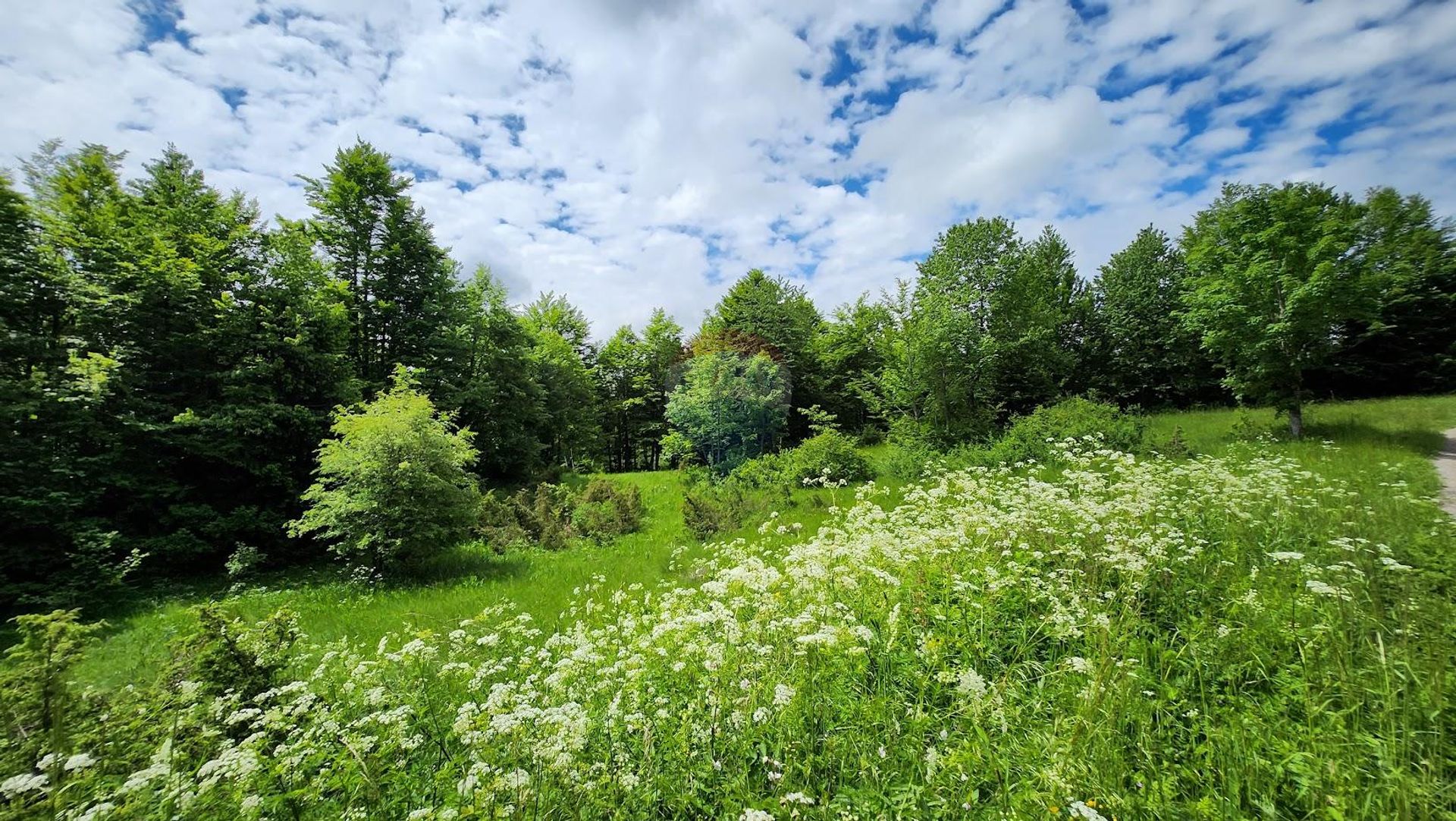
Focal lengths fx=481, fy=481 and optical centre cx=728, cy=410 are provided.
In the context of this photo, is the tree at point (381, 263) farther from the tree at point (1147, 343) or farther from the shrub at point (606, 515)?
the tree at point (1147, 343)

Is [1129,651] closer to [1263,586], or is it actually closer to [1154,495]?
[1263,586]

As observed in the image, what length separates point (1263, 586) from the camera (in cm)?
416

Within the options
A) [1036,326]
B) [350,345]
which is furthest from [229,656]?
[1036,326]

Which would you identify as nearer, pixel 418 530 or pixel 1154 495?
pixel 1154 495

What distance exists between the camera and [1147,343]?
Result: 102ft

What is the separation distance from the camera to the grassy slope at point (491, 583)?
24.7ft

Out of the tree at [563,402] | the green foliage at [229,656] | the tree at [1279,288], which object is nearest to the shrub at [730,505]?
the green foliage at [229,656]

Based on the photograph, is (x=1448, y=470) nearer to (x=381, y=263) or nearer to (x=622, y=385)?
(x=381, y=263)

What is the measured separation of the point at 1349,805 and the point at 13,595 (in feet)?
61.6

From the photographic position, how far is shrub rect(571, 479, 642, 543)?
13.8 m

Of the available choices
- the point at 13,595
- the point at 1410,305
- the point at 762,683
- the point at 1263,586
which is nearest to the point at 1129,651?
the point at 1263,586

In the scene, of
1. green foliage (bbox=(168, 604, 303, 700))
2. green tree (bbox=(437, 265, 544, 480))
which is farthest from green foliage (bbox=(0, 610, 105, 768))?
green tree (bbox=(437, 265, 544, 480))

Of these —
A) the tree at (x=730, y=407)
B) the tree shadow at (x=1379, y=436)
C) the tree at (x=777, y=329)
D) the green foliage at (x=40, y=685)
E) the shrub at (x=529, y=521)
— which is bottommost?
the shrub at (x=529, y=521)

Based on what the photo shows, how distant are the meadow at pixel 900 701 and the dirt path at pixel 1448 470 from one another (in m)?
3.56
